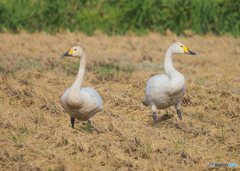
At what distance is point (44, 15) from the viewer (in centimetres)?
1253

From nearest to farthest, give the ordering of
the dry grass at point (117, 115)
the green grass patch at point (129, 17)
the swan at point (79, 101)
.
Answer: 1. the dry grass at point (117, 115)
2. the swan at point (79, 101)
3. the green grass patch at point (129, 17)

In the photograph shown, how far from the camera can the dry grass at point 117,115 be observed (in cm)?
367

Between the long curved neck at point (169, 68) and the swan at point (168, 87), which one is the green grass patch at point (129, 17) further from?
the swan at point (168, 87)

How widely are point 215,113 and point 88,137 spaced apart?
235 cm

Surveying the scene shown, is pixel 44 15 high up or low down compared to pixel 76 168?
up

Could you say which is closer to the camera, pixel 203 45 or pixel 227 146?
pixel 227 146

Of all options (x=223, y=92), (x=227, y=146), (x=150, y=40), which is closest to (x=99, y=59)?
(x=150, y=40)

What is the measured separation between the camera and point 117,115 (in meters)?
5.20

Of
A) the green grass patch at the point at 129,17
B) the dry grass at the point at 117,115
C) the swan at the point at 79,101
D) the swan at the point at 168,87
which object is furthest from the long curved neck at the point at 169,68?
the green grass patch at the point at 129,17

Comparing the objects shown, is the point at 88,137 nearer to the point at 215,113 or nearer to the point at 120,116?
the point at 120,116

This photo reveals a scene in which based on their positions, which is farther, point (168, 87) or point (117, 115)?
point (117, 115)

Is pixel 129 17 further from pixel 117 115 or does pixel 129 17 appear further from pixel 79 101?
pixel 79 101

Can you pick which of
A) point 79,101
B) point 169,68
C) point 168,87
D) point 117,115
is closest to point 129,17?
Answer: point 117,115

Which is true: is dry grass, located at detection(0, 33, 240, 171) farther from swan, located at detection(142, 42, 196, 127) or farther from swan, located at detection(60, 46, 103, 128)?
swan, located at detection(142, 42, 196, 127)
